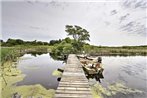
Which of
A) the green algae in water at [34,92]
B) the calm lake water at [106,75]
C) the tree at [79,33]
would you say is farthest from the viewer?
the tree at [79,33]

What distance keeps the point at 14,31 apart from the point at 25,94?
46.5 m

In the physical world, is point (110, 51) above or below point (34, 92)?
above

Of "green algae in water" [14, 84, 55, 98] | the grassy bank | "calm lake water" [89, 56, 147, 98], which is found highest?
the grassy bank

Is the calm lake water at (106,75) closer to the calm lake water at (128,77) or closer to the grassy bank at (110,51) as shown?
the calm lake water at (128,77)

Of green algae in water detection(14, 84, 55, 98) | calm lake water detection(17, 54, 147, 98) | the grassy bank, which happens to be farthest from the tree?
green algae in water detection(14, 84, 55, 98)

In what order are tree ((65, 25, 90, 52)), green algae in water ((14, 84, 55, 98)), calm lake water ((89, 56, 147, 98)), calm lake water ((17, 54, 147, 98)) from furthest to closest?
tree ((65, 25, 90, 52))
calm lake water ((17, 54, 147, 98))
calm lake water ((89, 56, 147, 98))
green algae in water ((14, 84, 55, 98))

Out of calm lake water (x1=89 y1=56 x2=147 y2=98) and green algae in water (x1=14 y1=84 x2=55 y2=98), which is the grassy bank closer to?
calm lake water (x1=89 y1=56 x2=147 y2=98)

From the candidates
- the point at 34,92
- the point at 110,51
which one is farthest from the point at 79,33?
the point at 34,92

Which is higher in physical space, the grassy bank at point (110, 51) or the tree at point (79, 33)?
the tree at point (79, 33)

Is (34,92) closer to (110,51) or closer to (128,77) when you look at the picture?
(128,77)

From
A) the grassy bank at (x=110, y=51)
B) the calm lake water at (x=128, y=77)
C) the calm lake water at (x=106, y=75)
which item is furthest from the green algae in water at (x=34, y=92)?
the grassy bank at (x=110, y=51)

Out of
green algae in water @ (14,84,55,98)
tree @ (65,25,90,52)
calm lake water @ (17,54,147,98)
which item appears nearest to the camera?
green algae in water @ (14,84,55,98)

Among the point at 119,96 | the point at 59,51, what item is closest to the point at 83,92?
the point at 119,96

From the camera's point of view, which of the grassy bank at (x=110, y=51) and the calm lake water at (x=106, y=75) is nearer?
the calm lake water at (x=106, y=75)
